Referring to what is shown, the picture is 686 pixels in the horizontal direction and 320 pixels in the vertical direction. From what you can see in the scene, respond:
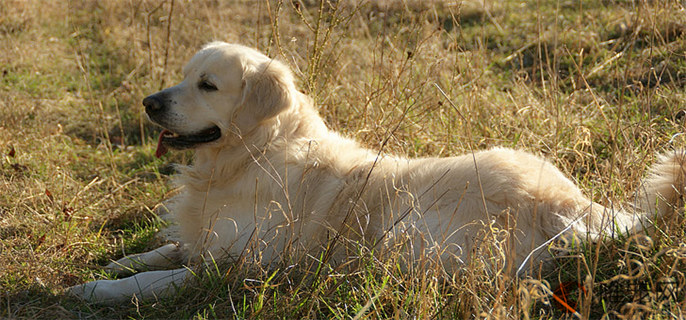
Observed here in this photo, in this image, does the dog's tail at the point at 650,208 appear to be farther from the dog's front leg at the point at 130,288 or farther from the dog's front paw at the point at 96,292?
the dog's front paw at the point at 96,292

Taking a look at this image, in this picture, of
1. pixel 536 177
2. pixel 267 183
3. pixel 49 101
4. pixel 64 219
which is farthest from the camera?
pixel 49 101

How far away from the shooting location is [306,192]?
2.90 metres

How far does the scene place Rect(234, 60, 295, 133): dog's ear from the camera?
10.4ft

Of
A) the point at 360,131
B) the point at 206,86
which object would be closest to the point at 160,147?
the point at 206,86

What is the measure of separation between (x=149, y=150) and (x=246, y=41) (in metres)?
1.62

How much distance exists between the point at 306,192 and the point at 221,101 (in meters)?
0.69

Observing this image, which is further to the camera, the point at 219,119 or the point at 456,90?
the point at 456,90

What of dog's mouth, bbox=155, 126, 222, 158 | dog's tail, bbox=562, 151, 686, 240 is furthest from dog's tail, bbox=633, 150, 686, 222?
dog's mouth, bbox=155, 126, 222, 158

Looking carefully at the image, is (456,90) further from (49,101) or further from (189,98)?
(49,101)

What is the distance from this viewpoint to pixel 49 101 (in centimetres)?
548

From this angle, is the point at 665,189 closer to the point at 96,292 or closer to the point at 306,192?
the point at 306,192

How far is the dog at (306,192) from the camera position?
281cm

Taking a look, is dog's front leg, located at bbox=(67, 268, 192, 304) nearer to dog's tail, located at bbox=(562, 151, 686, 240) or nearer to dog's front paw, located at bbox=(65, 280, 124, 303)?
dog's front paw, located at bbox=(65, 280, 124, 303)

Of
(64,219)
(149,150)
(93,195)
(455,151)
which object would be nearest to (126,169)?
(149,150)
